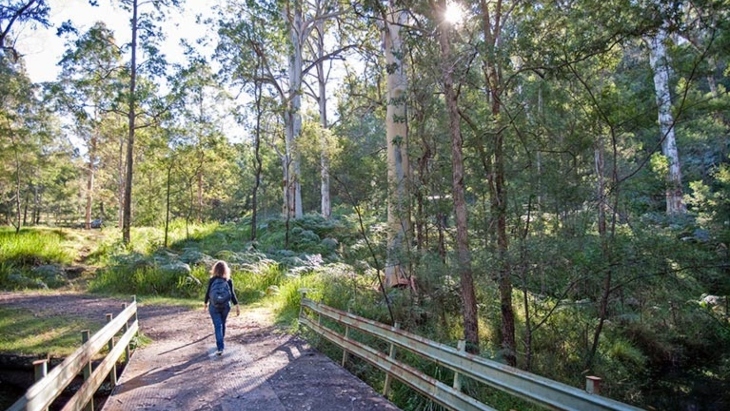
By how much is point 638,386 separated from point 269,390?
31.6 ft

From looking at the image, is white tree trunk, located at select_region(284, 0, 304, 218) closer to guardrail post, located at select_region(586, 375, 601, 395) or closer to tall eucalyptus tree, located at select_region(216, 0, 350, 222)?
tall eucalyptus tree, located at select_region(216, 0, 350, 222)

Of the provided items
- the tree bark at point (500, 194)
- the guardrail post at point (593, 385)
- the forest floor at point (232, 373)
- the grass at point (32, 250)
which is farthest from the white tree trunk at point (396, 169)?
the grass at point (32, 250)

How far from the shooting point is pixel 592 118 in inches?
337

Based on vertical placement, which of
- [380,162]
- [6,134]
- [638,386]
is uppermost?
[6,134]

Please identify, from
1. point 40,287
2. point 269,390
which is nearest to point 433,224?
point 269,390

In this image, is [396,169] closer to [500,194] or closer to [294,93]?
[500,194]

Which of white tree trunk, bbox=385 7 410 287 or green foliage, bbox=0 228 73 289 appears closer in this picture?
white tree trunk, bbox=385 7 410 287

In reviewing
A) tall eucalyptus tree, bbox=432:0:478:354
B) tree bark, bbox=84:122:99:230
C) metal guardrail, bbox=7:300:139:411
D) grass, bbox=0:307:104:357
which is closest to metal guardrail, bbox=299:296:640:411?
tall eucalyptus tree, bbox=432:0:478:354

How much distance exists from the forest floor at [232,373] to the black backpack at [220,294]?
3.02ft

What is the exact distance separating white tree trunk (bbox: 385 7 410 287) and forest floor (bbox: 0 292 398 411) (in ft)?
9.05

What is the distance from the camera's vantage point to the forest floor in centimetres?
596

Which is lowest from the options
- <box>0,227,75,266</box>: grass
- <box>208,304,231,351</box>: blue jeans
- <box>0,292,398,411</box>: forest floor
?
<box>0,292,398,411</box>: forest floor

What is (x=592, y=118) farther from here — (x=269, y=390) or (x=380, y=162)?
(x=269, y=390)

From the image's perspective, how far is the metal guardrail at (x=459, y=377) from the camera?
130 inches
